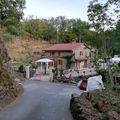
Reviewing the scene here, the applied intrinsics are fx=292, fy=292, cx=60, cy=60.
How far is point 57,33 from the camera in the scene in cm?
7262

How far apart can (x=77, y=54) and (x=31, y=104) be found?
122 feet

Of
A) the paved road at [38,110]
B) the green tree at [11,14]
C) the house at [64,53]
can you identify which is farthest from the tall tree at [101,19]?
the house at [64,53]

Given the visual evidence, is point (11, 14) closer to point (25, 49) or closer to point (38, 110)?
point (38, 110)

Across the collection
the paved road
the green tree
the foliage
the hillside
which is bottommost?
the paved road

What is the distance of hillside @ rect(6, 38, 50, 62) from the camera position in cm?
5529

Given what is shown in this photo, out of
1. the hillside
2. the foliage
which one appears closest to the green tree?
the hillside

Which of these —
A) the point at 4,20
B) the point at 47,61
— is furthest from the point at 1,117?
the point at 47,61

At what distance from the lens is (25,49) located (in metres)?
61.7

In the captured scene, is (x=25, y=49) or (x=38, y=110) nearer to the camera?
(x=38, y=110)

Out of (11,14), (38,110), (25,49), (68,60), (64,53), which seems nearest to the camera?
(38,110)

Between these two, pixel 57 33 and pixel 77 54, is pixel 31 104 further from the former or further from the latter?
pixel 57 33

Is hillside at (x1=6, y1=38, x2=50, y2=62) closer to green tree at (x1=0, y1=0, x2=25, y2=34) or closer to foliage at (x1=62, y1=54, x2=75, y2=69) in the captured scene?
foliage at (x1=62, y1=54, x2=75, y2=69)

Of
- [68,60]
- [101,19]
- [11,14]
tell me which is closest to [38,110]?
[101,19]

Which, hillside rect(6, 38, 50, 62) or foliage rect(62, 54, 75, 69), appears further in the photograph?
hillside rect(6, 38, 50, 62)
